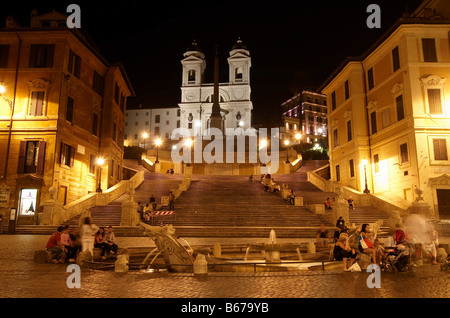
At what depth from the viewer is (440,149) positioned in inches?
945

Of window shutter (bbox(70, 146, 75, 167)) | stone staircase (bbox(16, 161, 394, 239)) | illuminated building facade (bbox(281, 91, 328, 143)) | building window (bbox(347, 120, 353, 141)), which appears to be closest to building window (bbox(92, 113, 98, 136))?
window shutter (bbox(70, 146, 75, 167))

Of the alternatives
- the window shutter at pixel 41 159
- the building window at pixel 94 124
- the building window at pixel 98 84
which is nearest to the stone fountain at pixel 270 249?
the window shutter at pixel 41 159

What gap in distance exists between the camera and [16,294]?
6.49m

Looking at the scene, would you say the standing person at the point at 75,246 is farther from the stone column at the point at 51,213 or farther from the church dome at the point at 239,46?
the church dome at the point at 239,46

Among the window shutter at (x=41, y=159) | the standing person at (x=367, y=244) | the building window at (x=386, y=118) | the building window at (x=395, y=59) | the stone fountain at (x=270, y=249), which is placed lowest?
the stone fountain at (x=270, y=249)

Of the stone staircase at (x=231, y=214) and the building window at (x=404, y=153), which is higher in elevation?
the building window at (x=404, y=153)

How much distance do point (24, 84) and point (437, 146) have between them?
30.5m

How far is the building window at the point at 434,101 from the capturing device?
24703mm

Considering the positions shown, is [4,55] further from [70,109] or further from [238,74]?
[238,74]

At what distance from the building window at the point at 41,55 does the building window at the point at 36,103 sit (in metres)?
2.31

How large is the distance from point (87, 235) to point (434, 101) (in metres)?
24.8

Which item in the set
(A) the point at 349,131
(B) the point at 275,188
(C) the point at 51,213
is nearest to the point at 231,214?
(B) the point at 275,188

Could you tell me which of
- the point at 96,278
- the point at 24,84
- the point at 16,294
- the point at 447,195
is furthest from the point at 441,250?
the point at 24,84
